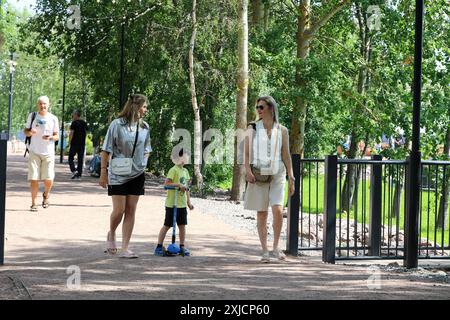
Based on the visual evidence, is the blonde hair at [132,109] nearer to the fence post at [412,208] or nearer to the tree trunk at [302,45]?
the fence post at [412,208]

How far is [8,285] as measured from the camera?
754 cm

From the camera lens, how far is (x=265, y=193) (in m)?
10.4

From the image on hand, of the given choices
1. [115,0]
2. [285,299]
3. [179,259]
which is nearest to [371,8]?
[115,0]

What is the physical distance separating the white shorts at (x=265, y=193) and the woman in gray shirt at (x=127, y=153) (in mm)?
1288

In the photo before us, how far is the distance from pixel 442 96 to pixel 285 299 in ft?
60.1

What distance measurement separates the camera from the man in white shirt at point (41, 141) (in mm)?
15742

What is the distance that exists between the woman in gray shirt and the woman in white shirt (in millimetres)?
1233

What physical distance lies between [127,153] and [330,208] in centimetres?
270

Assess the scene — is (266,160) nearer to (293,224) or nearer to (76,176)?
(293,224)

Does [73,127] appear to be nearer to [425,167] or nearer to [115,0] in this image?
[115,0]
